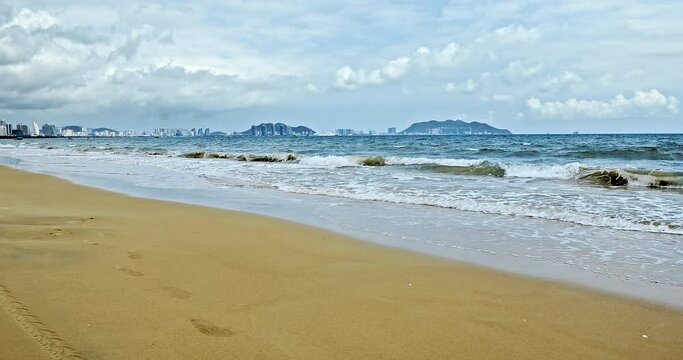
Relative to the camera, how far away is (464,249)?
6.38 m

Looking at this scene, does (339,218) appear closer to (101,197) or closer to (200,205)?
(200,205)

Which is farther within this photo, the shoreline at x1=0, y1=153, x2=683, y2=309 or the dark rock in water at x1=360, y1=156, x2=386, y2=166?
the dark rock in water at x1=360, y1=156, x2=386, y2=166

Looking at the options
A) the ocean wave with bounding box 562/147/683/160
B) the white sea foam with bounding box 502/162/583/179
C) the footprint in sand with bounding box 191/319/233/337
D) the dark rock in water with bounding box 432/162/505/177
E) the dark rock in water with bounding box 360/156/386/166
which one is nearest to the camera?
Result: the footprint in sand with bounding box 191/319/233/337

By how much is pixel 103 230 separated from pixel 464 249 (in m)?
4.88

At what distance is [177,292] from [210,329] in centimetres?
91

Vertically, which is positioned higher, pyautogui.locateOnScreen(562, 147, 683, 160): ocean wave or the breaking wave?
Result: pyautogui.locateOnScreen(562, 147, 683, 160): ocean wave

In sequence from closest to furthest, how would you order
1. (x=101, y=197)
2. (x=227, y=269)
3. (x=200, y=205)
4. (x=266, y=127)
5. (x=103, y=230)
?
(x=227, y=269) → (x=103, y=230) → (x=200, y=205) → (x=101, y=197) → (x=266, y=127)

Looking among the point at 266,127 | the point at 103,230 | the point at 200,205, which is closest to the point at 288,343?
the point at 103,230

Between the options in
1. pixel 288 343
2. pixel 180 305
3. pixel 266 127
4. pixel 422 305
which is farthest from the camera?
pixel 266 127

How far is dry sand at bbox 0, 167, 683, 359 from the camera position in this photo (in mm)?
3095

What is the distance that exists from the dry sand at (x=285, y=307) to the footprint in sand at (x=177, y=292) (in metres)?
0.02

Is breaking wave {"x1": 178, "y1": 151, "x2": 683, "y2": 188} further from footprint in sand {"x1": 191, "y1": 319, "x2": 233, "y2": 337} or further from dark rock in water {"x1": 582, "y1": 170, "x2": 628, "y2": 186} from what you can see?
footprint in sand {"x1": 191, "y1": 319, "x2": 233, "y2": 337}

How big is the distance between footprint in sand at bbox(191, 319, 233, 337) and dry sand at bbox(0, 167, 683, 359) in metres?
0.02

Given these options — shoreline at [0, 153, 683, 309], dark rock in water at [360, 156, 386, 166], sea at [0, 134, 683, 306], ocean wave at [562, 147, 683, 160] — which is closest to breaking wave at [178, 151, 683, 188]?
dark rock in water at [360, 156, 386, 166]
